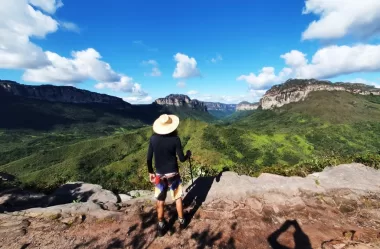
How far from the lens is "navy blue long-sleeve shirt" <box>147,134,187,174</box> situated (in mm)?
7781

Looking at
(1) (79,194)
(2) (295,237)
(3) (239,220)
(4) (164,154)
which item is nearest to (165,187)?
(4) (164,154)

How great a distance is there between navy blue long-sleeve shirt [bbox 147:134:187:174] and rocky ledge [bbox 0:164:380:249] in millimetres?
1765

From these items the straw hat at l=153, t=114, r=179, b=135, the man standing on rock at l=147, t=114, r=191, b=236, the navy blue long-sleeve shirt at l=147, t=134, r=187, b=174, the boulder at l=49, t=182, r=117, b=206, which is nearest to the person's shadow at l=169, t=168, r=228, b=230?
the man standing on rock at l=147, t=114, r=191, b=236

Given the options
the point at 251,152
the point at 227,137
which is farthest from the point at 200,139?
the point at 251,152

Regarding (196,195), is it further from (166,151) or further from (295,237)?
(295,237)

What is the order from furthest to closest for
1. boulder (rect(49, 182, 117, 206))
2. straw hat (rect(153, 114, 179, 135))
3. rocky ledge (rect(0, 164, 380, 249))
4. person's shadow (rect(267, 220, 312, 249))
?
boulder (rect(49, 182, 117, 206))
straw hat (rect(153, 114, 179, 135))
rocky ledge (rect(0, 164, 380, 249))
person's shadow (rect(267, 220, 312, 249))

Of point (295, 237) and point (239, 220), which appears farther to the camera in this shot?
point (239, 220)

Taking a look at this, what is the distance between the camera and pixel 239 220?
819 centimetres

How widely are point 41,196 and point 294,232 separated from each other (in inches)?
445

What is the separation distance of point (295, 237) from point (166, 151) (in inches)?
166

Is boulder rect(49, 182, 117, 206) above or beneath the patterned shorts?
beneath

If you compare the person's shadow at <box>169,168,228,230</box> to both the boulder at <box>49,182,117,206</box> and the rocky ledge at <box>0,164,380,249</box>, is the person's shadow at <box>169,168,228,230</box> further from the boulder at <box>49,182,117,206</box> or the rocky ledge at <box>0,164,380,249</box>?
the boulder at <box>49,182,117,206</box>

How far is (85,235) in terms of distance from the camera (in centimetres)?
779

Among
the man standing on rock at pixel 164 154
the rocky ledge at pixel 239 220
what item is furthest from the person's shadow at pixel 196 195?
the man standing on rock at pixel 164 154
